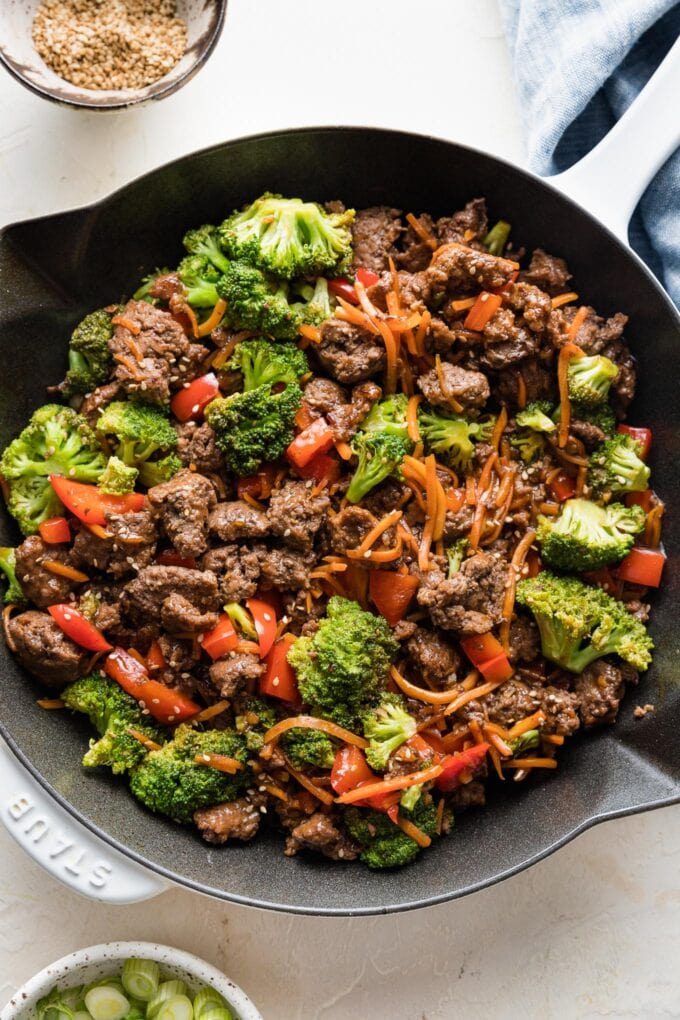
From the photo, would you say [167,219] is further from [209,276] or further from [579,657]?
[579,657]

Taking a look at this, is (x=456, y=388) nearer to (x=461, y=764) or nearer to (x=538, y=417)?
(x=538, y=417)

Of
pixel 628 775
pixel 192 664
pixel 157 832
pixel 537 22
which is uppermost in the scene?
pixel 537 22

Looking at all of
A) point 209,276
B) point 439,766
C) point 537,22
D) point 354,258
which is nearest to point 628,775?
point 439,766

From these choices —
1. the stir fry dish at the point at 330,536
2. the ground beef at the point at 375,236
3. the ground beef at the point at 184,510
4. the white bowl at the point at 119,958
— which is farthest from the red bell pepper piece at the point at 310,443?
the white bowl at the point at 119,958

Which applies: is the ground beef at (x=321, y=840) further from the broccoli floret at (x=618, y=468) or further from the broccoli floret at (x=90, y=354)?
the broccoli floret at (x=90, y=354)

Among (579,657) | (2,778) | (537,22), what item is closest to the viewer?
(2,778)

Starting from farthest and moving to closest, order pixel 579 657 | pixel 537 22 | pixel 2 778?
pixel 537 22, pixel 579 657, pixel 2 778

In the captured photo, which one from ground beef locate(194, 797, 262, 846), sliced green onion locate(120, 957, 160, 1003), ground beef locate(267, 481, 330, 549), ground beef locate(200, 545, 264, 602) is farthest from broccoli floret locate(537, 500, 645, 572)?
sliced green onion locate(120, 957, 160, 1003)

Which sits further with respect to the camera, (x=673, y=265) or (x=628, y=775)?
(x=673, y=265)
